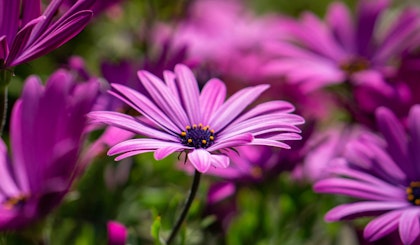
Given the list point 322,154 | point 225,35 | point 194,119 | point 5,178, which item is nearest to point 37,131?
point 5,178

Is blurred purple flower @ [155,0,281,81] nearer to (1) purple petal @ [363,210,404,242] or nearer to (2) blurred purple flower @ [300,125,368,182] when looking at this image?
(2) blurred purple flower @ [300,125,368,182]

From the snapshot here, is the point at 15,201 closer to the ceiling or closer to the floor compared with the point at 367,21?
closer to the floor

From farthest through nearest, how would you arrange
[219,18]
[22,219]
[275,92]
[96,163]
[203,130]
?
[219,18]
[275,92]
[96,163]
[203,130]
[22,219]

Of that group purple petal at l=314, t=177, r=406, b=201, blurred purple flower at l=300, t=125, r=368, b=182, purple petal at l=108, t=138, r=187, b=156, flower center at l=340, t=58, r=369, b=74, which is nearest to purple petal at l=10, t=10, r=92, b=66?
purple petal at l=108, t=138, r=187, b=156

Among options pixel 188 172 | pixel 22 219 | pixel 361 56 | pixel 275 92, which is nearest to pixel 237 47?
pixel 275 92

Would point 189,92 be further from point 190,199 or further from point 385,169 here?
point 385,169

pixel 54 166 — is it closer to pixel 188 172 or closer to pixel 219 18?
pixel 188 172

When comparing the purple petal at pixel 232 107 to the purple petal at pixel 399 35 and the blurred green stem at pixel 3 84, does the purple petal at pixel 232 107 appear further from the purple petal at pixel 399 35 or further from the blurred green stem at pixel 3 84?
the purple petal at pixel 399 35
